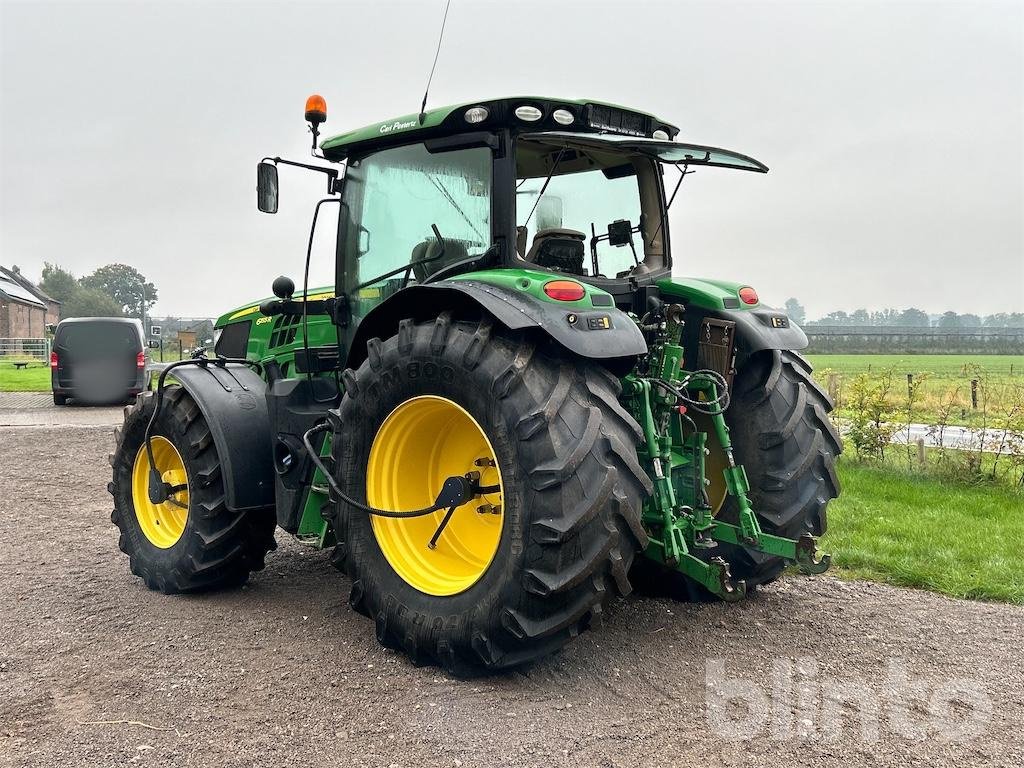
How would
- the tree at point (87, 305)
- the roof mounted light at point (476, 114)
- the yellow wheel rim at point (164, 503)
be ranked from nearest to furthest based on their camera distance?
1. the roof mounted light at point (476, 114)
2. the yellow wheel rim at point (164, 503)
3. the tree at point (87, 305)

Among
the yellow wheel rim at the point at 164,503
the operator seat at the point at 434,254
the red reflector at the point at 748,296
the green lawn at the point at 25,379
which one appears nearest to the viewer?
the operator seat at the point at 434,254

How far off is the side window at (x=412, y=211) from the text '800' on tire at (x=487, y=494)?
2.31 ft

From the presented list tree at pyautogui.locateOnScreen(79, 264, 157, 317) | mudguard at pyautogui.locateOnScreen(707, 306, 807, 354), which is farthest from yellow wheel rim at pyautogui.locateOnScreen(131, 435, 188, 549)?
tree at pyautogui.locateOnScreen(79, 264, 157, 317)

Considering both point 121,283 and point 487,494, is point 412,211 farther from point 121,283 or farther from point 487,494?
point 121,283

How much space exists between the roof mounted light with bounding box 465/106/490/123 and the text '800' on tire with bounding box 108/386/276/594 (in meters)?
2.27

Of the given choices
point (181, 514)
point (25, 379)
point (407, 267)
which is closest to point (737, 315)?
point (407, 267)

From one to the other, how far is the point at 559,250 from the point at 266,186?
5.41 feet

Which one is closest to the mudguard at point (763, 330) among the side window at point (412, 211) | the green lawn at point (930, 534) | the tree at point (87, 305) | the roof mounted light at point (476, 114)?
the side window at point (412, 211)

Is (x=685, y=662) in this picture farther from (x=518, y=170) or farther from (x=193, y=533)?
(x=193, y=533)

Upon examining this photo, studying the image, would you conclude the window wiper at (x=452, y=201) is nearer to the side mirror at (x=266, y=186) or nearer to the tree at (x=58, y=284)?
the side mirror at (x=266, y=186)

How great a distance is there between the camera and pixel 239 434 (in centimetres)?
486

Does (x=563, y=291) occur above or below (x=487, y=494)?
above

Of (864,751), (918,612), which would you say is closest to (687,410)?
(918,612)

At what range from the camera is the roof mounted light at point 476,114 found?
13.5 feet
